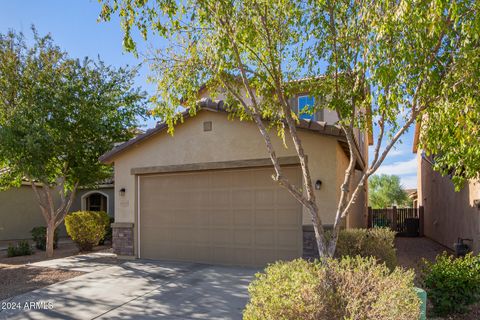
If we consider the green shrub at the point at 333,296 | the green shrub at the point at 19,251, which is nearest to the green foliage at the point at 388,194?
the green shrub at the point at 19,251

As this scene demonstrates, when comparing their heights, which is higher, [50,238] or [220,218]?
[220,218]

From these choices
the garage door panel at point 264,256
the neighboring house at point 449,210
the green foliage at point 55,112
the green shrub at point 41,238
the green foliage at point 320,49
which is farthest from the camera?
the green shrub at point 41,238

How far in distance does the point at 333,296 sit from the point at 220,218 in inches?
261

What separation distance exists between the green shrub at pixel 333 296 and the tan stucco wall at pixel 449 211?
6.80 meters

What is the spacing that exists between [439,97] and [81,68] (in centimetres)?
1170

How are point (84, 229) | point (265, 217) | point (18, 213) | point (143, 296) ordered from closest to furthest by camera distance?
point (143, 296) → point (265, 217) → point (84, 229) → point (18, 213)

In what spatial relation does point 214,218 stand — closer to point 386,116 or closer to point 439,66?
point 386,116

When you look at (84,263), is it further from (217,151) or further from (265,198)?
(265,198)

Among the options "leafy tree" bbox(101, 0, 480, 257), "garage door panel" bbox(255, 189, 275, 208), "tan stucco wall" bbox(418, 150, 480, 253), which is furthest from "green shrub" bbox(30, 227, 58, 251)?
"tan stucco wall" bbox(418, 150, 480, 253)

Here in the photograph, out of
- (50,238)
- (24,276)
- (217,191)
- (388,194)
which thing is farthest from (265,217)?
(388,194)

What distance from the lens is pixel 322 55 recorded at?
6.90 metres

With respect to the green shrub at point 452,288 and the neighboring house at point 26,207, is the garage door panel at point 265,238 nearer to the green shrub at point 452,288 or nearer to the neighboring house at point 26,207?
the green shrub at point 452,288

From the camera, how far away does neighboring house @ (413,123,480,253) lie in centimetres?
1071

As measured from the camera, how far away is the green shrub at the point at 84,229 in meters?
13.9
